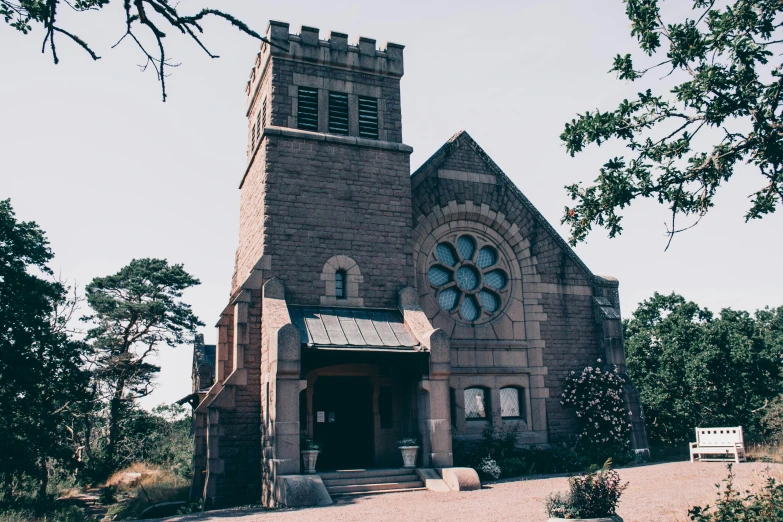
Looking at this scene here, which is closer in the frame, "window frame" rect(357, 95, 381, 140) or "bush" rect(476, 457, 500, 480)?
"bush" rect(476, 457, 500, 480)

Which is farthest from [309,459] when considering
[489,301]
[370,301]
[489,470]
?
[489,301]

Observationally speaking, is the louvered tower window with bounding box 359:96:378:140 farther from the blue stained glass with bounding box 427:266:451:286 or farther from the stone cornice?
the blue stained glass with bounding box 427:266:451:286

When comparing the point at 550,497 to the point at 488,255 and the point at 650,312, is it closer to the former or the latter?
the point at 488,255

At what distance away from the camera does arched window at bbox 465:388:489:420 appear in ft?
58.9

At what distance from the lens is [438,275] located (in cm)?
1875

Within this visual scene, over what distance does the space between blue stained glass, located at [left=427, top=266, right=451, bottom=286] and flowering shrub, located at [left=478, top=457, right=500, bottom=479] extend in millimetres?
4983

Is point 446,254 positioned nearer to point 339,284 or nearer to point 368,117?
point 339,284

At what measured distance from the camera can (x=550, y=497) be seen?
880 centimetres

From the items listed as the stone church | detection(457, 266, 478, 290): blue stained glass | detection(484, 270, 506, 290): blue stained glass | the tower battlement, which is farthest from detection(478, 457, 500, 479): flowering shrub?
the tower battlement

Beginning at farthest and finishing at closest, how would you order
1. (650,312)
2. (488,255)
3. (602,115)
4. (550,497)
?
(650,312)
(488,255)
(602,115)
(550,497)

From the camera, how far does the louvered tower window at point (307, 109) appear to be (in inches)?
688

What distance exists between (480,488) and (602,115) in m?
7.83

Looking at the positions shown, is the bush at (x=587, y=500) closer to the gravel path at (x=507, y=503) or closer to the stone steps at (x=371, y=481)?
the gravel path at (x=507, y=503)

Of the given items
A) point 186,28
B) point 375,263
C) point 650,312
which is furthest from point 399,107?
point 650,312
